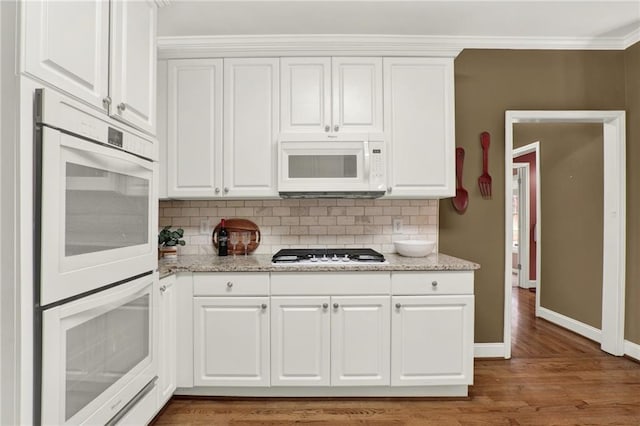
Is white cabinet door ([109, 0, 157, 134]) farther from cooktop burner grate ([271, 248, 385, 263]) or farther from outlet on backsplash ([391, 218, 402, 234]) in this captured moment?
outlet on backsplash ([391, 218, 402, 234])

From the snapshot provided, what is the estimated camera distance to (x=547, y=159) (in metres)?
4.19

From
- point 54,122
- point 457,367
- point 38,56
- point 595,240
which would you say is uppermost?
point 38,56

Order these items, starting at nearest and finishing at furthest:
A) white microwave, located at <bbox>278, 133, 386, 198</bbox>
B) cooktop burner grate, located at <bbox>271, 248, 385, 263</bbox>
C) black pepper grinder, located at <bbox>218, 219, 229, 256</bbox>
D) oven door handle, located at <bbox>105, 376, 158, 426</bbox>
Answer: oven door handle, located at <bbox>105, 376, 158, 426</bbox>, cooktop burner grate, located at <bbox>271, 248, 385, 263</bbox>, white microwave, located at <bbox>278, 133, 386, 198</bbox>, black pepper grinder, located at <bbox>218, 219, 229, 256</bbox>

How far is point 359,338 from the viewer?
2.26m

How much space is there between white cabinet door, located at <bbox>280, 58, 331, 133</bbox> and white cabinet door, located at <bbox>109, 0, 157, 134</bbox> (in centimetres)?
93

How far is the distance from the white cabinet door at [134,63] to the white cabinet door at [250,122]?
749 mm

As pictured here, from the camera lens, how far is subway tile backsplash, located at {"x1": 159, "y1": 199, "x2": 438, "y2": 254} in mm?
2914

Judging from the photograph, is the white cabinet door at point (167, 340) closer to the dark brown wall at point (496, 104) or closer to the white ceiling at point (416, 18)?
the white ceiling at point (416, 18)

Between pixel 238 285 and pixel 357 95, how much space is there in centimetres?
150

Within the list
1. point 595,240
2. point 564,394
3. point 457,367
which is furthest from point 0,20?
→ point 595,240

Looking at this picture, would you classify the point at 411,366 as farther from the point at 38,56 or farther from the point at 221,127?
the point at 38,56

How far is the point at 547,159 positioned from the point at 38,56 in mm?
4607

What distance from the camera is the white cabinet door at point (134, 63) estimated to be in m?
1.50

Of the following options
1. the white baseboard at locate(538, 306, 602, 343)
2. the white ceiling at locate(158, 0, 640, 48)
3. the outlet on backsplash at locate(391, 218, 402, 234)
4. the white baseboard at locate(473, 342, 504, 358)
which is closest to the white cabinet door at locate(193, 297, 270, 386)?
the outlet on backsplash at locate(391, 218, 402, 234)
